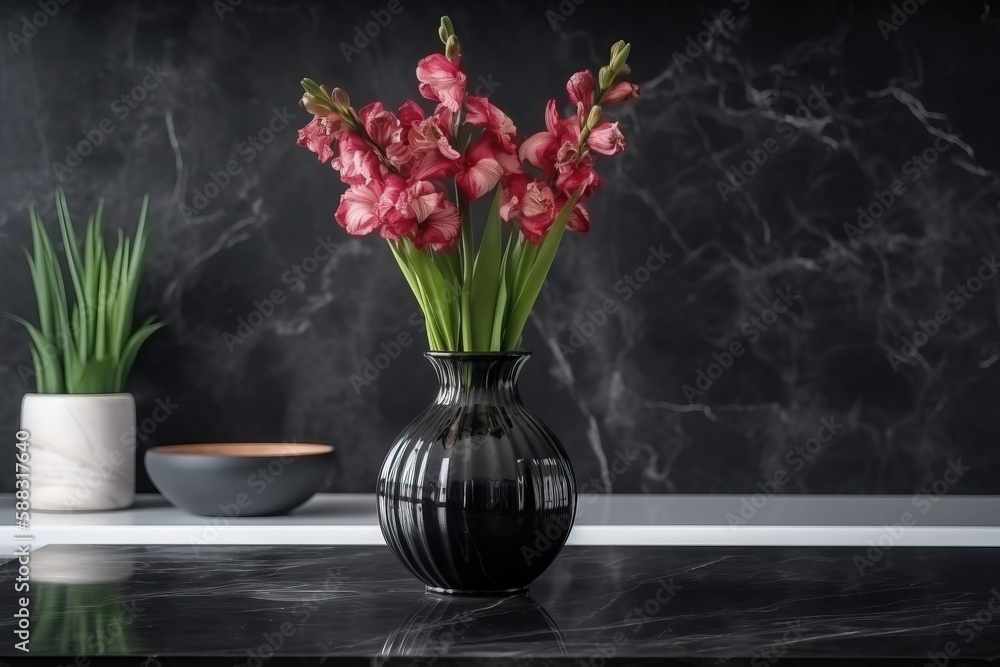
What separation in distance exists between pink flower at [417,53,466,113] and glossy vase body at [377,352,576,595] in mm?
218

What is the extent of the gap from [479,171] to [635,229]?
88cm

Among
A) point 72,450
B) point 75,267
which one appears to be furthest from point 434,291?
point 75,267

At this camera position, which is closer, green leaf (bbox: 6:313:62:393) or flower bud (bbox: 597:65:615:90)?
flower bud (bbox: 597:65:615:90)

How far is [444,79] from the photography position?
846 millimetres

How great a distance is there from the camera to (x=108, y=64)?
171 centimetres

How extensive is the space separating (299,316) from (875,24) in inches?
43.1

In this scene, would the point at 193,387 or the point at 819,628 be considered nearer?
the point at 819,628

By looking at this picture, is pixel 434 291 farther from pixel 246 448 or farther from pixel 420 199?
pixel 246 448

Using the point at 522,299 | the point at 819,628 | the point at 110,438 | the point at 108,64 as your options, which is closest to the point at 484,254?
the point at 522,299

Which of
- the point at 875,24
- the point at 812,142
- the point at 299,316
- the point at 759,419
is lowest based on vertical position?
the point at 759,419

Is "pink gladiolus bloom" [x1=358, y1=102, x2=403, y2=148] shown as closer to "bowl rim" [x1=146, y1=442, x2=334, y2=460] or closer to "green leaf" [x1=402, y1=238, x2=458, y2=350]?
"green leaf" [x1=402, y1=238, x2=458, y2=350]

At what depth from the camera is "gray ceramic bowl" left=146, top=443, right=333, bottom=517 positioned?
1.42m

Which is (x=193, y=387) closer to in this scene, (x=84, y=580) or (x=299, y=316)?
(x=299, y=316)

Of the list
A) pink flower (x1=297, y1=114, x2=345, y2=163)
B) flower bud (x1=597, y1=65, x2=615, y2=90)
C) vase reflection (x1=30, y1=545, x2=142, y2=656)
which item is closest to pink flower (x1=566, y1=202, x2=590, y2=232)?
flower bud (x1=597, y1=65, x2=615, y2=90)
